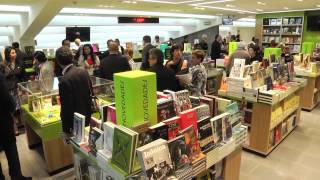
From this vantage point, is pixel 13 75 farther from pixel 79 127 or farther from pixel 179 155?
pixel 179 155

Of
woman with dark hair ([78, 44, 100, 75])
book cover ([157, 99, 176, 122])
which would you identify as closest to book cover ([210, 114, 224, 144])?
book cover ([157, 99, 176, 122])

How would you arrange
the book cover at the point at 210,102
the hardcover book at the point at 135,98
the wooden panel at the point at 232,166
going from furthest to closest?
the wooden panel at the point at 232,166, the book cover at the point at 210,102, the hardcover book at the point at 135,98

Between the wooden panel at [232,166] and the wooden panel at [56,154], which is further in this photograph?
the wooden panel at [56,154]

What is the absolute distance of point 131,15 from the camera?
1142 cm

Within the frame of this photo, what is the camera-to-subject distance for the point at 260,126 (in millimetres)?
3762

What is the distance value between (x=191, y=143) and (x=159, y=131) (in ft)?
0.93

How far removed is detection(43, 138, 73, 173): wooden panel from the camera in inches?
128

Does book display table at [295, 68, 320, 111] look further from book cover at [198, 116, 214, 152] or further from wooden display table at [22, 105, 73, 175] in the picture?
wooden display table at [22, 105, 73, 175]

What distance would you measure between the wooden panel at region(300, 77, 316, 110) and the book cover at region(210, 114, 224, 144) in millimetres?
4546

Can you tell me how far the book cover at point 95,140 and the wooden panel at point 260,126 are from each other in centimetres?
265

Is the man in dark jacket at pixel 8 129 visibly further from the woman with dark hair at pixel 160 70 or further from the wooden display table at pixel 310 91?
the wooden display table at pixel 310 91

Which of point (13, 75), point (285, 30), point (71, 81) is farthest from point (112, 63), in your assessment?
point (285, 30)

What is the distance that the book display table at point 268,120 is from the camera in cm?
368

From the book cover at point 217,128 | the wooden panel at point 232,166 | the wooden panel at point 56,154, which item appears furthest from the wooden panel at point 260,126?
the wooden panel at point 56,154
